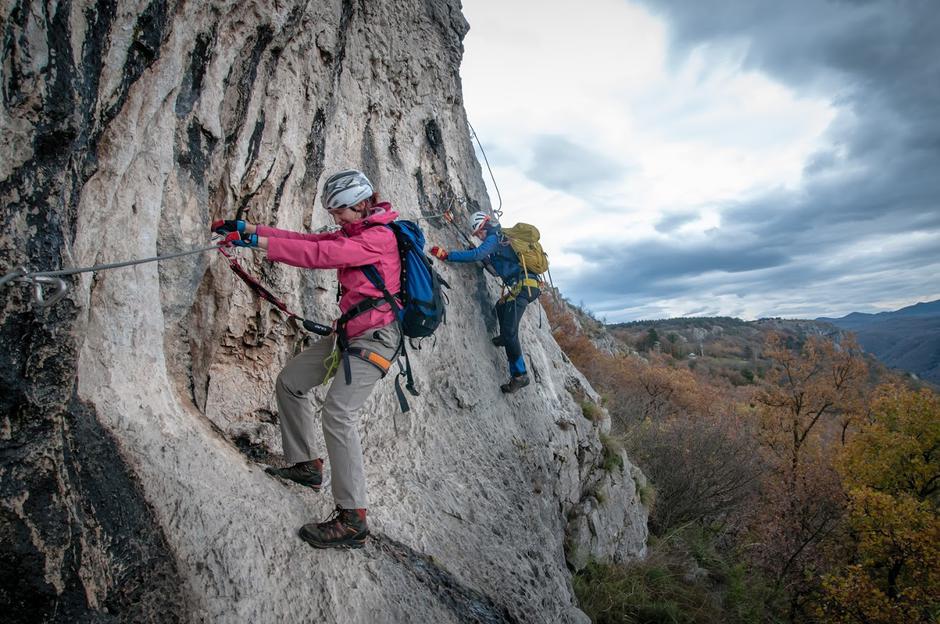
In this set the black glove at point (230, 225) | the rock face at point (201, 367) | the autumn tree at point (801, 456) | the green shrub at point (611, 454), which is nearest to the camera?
the rock face at point (201, 367)

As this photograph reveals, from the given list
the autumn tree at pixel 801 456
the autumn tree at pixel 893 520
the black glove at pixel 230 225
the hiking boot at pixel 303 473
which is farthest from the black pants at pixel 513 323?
the autumn tree at pixel 893 520

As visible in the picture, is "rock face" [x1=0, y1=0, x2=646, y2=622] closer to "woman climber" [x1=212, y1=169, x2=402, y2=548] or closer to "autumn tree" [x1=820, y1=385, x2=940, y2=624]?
"woman climber" [x1=212, y1=169, x2=402, y2=548]

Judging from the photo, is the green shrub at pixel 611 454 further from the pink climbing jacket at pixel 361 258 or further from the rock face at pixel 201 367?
the pink climbing jacket at pixel 361 258

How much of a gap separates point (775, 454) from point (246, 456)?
31050 millimetres

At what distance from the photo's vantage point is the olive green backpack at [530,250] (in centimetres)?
803

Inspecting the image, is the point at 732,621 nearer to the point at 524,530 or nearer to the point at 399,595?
the point at 524,530

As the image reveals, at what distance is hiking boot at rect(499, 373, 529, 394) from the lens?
8.10 m

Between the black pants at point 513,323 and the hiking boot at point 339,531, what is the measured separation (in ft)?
15.5

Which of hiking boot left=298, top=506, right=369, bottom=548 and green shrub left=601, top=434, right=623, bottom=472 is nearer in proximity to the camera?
hiking boot left=298, top=506, right=369, bottom=548

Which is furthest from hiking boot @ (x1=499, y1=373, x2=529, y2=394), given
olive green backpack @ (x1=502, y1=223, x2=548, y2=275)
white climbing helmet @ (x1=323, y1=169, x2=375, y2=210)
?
white climbing helmet @ (x1=323, y1=169, x2=375, y2=210)

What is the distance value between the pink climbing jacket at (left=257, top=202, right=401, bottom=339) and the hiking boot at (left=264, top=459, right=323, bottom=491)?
1197 millimetres

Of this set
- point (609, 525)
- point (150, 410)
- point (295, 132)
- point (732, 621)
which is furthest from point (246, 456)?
point (732, 621)

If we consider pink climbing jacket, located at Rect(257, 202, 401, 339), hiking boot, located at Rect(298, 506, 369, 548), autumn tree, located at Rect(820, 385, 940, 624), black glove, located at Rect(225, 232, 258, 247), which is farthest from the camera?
autumn tree, located at Rect(820, 385, 940, 624)

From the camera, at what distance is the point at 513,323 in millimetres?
8133
